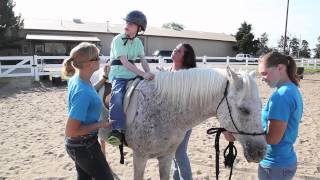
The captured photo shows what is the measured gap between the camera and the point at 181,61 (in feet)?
12.8

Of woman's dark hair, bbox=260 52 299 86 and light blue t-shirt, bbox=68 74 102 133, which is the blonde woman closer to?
light blue t-shirt, bbox=68 74 102 133

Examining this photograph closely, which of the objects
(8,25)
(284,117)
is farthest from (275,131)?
(8,25)

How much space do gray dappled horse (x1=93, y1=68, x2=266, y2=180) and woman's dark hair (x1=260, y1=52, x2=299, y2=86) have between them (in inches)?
7.8

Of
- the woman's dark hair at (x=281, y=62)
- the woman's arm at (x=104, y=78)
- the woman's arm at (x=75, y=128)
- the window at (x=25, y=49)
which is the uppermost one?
the window at (x=25, y=49)

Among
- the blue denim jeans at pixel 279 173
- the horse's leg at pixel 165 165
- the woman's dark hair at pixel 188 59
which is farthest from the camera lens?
the woman's dark hair at pixel 188 59

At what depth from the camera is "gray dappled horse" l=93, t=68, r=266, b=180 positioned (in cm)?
266

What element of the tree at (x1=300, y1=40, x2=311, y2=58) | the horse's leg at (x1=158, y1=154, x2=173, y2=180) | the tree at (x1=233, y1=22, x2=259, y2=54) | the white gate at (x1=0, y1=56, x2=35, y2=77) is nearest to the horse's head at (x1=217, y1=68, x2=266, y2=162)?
the horse's leg at (x1=158, y1=154, x2=173, y2=180)

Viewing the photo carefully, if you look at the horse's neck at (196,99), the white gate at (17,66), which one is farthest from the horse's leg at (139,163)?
the white gate at (17,66)

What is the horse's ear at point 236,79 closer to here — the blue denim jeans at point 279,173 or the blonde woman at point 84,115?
the blue denim jeans at point 279,173

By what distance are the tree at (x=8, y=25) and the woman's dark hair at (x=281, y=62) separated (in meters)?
37.2

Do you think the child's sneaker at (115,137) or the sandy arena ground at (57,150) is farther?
the sandy arena ground at (57,150)

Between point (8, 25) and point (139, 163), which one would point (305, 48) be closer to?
point (8, 25)

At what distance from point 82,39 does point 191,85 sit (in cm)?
3930

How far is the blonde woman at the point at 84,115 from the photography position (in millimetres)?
2537
